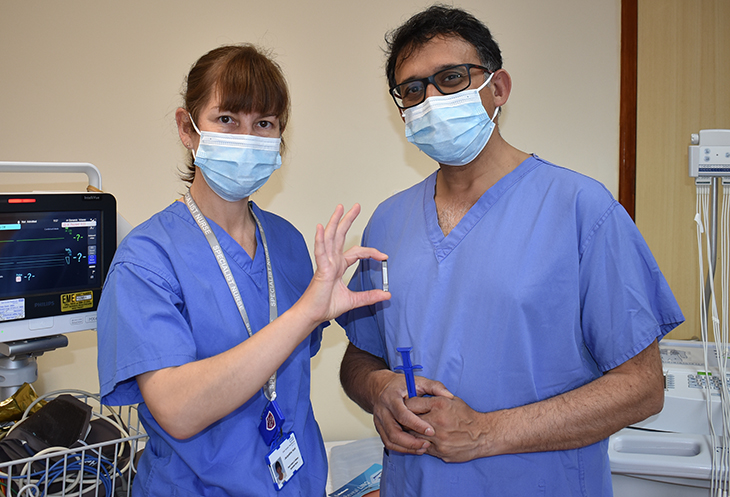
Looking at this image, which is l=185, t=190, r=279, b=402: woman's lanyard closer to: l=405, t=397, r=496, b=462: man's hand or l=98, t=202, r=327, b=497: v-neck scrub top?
l=98, t=202, r=327, b=497: v-neck scrub top

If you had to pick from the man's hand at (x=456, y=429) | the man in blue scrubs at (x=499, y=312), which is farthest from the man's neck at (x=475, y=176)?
the man's hand at (x=456, y=429)

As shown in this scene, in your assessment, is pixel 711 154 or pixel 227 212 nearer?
Result: pixel 227 212

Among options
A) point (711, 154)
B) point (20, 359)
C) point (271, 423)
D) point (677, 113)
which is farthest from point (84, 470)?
point (677, 113)

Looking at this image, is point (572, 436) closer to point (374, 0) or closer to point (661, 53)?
point (661, 53)

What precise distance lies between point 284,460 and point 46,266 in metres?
0.66

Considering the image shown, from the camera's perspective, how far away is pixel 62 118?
6.11ft

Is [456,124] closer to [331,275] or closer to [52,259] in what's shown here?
[331,275]

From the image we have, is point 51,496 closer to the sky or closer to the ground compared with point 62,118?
closer to the ground

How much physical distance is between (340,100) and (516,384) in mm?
1348

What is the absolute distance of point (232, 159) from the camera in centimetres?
104

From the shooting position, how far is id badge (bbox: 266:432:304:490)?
0.99 meters

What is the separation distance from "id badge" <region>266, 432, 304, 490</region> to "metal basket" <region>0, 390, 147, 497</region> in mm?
290

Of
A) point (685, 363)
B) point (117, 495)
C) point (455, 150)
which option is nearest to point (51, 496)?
point (117, 495)

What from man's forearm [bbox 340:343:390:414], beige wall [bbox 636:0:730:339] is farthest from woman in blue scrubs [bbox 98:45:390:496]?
beige wall [bbox 636:0:730:339]
